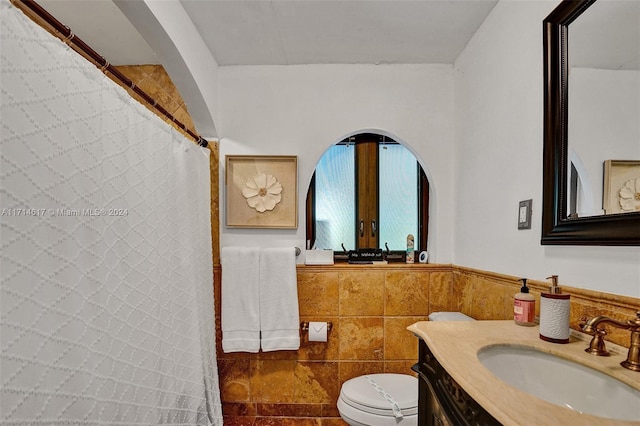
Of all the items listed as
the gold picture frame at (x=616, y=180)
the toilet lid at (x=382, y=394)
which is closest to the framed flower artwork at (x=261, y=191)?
the toilet lid at (x=382, y=394)

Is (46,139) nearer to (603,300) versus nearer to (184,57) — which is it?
(184,57)

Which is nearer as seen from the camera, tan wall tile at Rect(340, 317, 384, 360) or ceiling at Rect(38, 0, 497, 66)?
ceiling at Rect(38, 0, 497, 66)

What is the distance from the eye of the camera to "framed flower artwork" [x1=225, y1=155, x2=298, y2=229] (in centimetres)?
206

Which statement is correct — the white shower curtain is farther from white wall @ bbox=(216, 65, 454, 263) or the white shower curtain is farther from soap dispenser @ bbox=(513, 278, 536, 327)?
soap dispenser @ bbox=(513, 278, 536, 327)

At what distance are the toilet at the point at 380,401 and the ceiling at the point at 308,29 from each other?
5.00 feet

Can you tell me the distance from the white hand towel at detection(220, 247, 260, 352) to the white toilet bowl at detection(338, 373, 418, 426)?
25.1 inches

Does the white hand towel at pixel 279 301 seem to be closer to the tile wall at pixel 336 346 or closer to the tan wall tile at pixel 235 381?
the tile wall at pixel 336 346

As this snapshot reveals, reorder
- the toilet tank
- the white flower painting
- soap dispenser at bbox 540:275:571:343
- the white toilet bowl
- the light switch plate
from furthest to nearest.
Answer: the white flower painting, the toilet tank, the white toilet bowl, the light switch plate, soap dispenser at bbox 540:275:571:343

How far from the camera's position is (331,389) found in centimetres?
203

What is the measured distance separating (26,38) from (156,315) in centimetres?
90

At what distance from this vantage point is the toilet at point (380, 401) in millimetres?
1452

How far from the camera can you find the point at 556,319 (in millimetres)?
942

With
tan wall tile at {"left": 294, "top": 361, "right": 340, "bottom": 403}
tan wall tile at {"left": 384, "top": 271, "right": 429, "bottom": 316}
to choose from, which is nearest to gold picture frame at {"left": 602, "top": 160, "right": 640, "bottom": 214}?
tan wall tile at {"left": 384, "top": 271, "right": 429, "bottom": 316}

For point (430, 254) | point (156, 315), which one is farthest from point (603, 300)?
point (156, 315)
